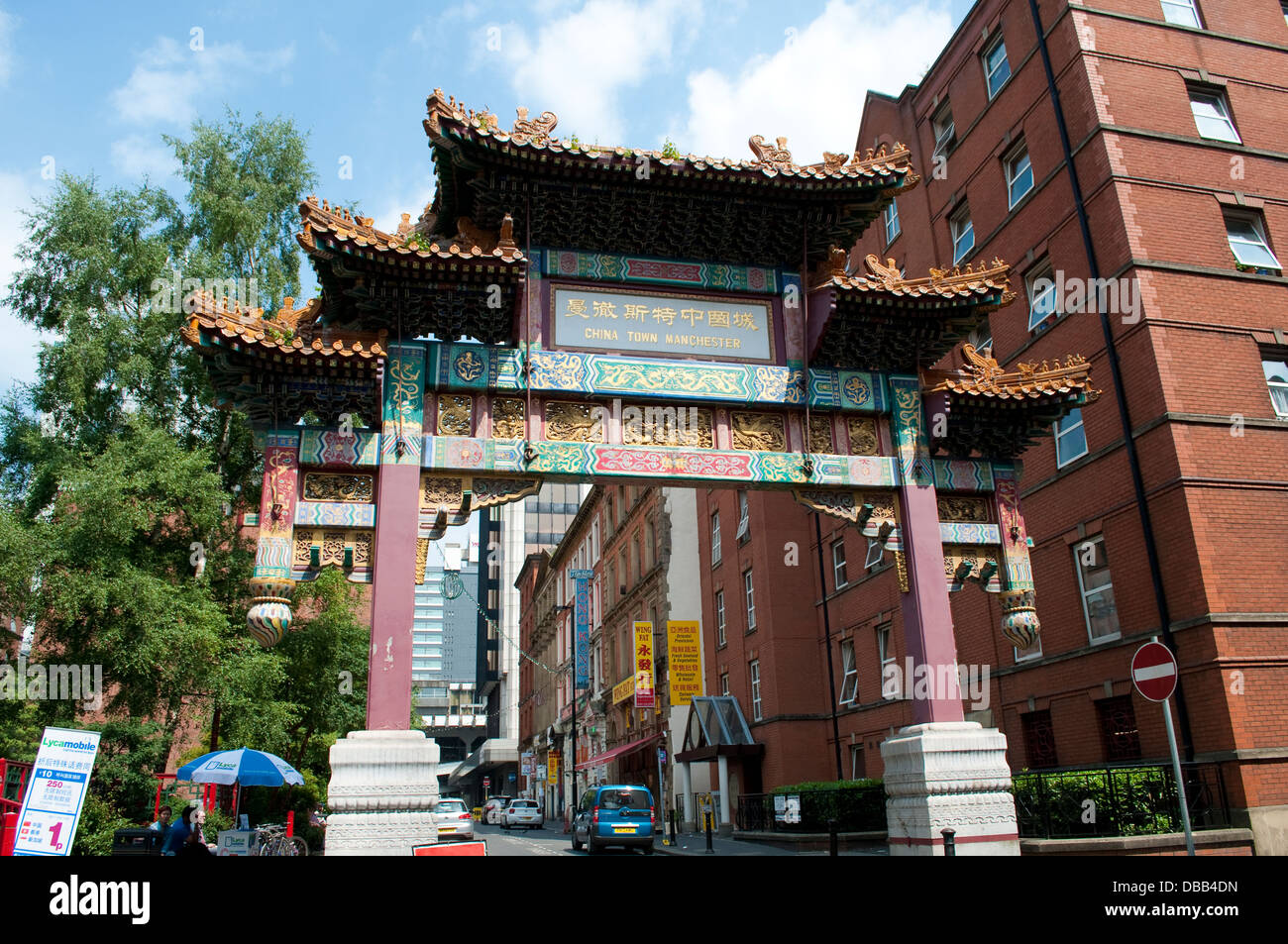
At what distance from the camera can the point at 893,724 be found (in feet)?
82.3

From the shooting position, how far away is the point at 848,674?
92.9 ft

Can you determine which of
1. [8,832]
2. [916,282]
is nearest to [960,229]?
[916,282]

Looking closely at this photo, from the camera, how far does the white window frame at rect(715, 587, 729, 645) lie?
113 feet

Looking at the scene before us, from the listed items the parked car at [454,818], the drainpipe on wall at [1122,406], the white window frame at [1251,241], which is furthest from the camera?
the parked car at [454,818]

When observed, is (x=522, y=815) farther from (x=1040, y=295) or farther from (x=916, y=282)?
(x=916, y=282)

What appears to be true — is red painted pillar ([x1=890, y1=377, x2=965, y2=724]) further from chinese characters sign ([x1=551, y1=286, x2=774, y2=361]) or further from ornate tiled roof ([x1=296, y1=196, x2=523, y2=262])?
ornate tiled roof ([x1=296, y1=196, x2=523, y2=262])

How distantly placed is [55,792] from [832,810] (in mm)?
16970

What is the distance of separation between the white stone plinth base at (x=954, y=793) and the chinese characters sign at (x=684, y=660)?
72.2 ft

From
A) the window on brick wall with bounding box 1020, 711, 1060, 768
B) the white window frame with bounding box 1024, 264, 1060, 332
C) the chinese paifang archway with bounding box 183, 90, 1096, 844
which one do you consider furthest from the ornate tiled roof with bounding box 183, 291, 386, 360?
the window on brick wall with bounding box 1020, 711, 1060, 768

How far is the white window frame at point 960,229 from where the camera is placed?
24531mm

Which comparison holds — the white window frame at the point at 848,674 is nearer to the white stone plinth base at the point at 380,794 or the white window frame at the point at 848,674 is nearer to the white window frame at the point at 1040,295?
the white window frame at the point at 1040,295

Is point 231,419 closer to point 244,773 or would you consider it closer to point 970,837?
point 244,773

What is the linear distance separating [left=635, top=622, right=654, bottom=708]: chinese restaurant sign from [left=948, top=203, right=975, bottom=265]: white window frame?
17.6 m

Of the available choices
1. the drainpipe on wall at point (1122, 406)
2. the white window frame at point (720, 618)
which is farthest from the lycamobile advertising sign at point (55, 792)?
the white window frame at point (720, 618)
